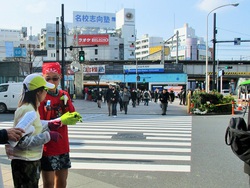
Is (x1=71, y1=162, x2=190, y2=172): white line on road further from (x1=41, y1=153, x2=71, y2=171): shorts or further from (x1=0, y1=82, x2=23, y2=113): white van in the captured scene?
(x1=0, y1=82, x2=23, y2=113): white van

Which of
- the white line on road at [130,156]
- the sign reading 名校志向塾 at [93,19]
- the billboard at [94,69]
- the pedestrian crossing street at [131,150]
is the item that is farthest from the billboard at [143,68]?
the white line on road at [130,156]

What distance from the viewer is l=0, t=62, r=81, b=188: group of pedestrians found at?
9.30ft

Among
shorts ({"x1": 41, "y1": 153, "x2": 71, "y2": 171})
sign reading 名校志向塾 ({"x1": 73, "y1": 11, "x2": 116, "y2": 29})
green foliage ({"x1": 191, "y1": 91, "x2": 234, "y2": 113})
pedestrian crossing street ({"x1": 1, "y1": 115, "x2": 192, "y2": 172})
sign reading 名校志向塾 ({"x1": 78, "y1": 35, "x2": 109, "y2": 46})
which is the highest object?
sign reading 名校志向塾 ({"x1": 73, "y1": 11, "x2": 116, "y2": 29})

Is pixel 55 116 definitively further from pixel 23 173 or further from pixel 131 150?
pixel 131 150

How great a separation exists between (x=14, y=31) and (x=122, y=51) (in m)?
41.8

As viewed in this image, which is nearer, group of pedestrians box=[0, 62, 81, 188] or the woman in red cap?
group of pedestrians box=[0, 62, 81, 188]

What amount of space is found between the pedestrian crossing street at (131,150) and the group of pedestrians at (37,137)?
2.92 m

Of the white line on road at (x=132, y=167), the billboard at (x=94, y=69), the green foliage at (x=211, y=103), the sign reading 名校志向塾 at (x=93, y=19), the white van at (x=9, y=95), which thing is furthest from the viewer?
the sign reading 名校志向塾 at (x=93, y=19)

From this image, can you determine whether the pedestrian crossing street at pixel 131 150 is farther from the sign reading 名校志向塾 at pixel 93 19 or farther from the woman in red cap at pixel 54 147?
the sign reading 名校志向塾 at pixel 93 19

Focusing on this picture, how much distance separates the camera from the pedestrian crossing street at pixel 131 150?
253 inches

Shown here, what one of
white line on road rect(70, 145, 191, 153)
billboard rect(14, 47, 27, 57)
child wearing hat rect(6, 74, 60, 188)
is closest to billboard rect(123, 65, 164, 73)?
billboard rect(14, 47, 27, 57)

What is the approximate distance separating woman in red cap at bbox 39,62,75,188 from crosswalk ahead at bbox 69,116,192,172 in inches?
110

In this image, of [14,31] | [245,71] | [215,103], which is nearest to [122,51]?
[14,31]

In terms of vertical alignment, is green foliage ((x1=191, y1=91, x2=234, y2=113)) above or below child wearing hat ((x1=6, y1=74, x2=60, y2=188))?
below
